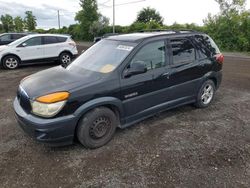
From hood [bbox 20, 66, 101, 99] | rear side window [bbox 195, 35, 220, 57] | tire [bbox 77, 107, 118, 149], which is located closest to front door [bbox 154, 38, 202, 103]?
rear side window [bbox 195, 35, 220, 57]

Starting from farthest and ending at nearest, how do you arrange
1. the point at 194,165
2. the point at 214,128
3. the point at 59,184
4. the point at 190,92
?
the point at 190,92
the point at 214,128
the point at 194,165
the point at 59,184

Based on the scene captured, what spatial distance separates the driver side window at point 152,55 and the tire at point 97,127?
38.4 inches

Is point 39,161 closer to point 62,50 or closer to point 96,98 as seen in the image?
point 96,98

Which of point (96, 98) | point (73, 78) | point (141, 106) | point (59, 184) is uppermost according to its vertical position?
point (73, 78)

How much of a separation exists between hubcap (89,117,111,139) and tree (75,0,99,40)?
109ft

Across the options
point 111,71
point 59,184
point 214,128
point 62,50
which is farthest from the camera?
point 62,50

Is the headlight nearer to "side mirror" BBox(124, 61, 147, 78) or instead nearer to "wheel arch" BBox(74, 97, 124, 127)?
"wheel arch" BBox(74, 97, 124, 127)

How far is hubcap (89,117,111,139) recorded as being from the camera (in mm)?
3336

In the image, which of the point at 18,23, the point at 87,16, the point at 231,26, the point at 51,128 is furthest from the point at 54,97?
the point at 18,23

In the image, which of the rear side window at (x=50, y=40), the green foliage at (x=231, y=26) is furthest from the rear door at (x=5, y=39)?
the green foliage at (x=231, y=26)

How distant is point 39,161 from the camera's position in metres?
3.14

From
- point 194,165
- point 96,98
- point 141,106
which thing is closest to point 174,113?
point 141,106

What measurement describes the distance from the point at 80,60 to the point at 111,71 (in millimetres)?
996

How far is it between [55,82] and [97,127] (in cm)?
94
